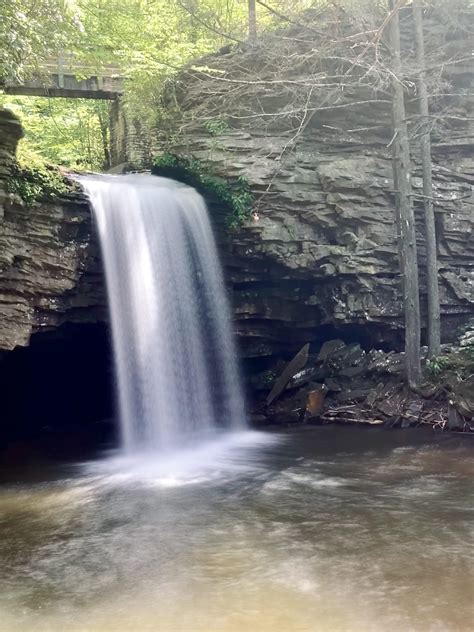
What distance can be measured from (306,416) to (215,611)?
28.9 feet

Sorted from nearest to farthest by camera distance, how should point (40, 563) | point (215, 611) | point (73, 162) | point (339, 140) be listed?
point (215, 611)
point (40, 563)
point (339, 140)
point (73, 162)

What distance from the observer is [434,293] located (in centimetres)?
1275

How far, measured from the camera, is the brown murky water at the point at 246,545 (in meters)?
4.50

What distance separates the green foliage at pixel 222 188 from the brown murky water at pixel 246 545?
209 inches

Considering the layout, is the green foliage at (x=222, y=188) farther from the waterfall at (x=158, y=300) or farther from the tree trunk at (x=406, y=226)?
the tree trunk at (x=406, y=226)

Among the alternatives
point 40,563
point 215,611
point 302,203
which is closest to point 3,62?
point 302,203

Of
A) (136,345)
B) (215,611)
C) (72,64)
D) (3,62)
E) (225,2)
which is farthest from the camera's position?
(225,2)

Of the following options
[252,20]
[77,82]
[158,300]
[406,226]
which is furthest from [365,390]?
[77,82]

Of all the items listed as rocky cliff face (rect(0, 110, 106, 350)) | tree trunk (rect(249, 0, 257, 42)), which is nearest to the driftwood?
rocky cliff face (rect(0, 110, 106, 350))

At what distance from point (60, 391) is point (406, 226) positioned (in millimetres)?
9212

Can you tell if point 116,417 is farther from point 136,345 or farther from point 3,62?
point 3,62

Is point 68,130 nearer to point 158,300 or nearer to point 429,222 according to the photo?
point 158,300

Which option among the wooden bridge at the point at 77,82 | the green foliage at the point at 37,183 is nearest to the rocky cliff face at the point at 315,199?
the green foliage at the point at 37,183

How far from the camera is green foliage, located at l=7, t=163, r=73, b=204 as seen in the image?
9844 mm
